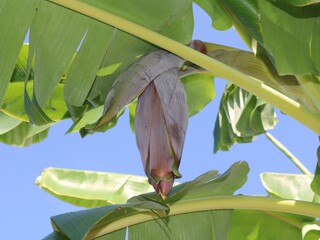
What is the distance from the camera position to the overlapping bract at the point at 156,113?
0.97 m

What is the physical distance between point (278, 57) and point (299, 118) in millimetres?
168

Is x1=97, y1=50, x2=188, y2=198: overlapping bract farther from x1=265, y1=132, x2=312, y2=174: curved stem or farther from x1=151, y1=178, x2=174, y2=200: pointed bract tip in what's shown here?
x1=265, y1=132, x2=312, y2=174: curved stem

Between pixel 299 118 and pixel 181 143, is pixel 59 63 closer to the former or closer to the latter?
pixel 181 143

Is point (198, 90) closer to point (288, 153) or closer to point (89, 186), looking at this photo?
point (89, 186)

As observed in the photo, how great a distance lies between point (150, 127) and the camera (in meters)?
1.01

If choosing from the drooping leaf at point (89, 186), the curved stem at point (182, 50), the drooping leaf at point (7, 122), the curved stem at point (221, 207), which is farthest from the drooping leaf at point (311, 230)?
the drooping leaf at point (7, 122)

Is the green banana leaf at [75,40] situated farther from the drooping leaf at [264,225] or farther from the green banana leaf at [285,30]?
the drooping leaf at [264,225]

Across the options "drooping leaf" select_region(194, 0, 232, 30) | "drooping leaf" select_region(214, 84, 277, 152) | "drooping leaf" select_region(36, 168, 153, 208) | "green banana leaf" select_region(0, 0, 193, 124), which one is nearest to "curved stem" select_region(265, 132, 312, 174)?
"drooping leaf" select_region(214, 84, 277, 152)

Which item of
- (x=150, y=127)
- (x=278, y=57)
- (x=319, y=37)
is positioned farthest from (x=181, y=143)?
(x=319, y=37)

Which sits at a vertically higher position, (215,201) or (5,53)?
(5,53)

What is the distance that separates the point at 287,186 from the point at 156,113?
→ 0.77 metres

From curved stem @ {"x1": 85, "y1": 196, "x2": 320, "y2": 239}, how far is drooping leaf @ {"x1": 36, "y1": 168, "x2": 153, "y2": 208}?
34 cm

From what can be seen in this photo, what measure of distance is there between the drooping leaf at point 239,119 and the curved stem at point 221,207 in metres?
0.62

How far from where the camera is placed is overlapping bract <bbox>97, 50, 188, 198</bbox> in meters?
0.97
